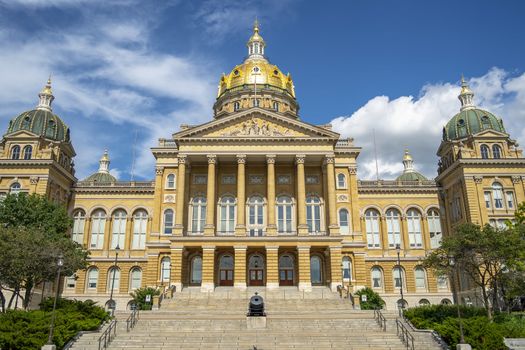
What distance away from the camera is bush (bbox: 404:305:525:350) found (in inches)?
945

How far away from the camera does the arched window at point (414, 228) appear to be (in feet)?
181

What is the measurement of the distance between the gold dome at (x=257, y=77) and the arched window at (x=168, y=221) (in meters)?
25.7

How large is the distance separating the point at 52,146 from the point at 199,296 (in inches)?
963

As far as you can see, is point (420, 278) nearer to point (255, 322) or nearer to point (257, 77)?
point (255, 322)

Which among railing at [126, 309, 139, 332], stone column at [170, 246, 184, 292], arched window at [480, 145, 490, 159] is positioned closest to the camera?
railing at [126, 309, 139, 332]

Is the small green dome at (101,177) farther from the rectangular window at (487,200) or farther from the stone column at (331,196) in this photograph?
the rectangular window at (487,200)

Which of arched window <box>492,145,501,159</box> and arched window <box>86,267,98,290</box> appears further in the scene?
arched window <box>86,267,98,290</box>

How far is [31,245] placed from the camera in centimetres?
3161

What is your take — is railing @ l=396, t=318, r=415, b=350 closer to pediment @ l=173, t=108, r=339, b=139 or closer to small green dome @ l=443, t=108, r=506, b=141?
pediment @ l=173, t=108, r=339, b=139

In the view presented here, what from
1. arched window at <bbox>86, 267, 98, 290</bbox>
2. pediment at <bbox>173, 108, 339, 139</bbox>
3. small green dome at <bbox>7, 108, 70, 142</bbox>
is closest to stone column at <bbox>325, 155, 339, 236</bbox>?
pediment at <bbox>173, 108, 339, 139</bbox>

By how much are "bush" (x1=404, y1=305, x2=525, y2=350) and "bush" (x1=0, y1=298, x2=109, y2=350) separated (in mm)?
19393

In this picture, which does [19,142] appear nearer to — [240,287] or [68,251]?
[68,251]

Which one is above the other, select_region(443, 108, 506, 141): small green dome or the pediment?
select_region(443, 108, 506, 141): small green dome

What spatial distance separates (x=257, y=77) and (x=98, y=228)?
101ft
